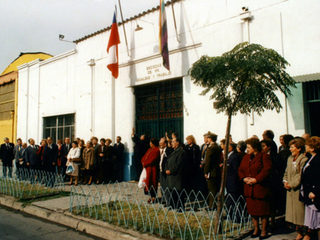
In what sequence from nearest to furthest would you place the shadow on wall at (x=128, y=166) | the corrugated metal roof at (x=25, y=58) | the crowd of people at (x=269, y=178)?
the crowd of people at (x=269, y=178), the shadow on wall at (x=128, y=166), the corrugated metal roof at (x=25, y=58)

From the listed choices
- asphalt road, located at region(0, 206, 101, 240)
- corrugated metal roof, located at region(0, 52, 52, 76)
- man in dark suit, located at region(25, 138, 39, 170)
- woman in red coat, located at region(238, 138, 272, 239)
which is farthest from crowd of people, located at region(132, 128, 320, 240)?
corrugated metal roof, located at region(0, 52, 52, 76)

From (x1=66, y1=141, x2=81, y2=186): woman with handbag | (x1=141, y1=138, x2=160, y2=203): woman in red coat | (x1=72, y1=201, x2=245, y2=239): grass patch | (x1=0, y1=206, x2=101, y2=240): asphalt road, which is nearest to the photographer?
(x1=72, y1=201, x2=245, y2=239): grass patch

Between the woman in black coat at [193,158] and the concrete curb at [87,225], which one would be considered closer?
the concrete curb at [87,225]

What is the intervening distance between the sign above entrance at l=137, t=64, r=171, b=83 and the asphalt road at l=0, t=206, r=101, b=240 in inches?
251

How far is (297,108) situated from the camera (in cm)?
759

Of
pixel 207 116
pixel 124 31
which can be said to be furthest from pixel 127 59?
pixel 207 116

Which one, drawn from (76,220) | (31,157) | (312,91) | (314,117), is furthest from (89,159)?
(312,91)

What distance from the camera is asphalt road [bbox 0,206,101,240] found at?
5.59 meters

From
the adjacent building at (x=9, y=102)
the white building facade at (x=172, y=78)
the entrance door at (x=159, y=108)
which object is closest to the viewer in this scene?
the white building facade at (x=172, y=78)

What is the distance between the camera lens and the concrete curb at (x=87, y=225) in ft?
17.5

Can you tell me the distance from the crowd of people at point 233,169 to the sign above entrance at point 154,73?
215 cm

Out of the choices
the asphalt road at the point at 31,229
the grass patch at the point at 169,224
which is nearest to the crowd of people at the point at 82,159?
the asphalt road at the point at 31,229

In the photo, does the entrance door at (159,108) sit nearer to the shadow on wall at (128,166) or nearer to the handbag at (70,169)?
the shadow on wall at (128,166)

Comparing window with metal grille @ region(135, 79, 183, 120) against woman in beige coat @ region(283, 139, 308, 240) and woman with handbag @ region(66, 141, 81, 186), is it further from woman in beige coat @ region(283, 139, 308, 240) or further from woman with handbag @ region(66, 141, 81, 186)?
woman in beige coat @ region(283, 139, 308, 240)
